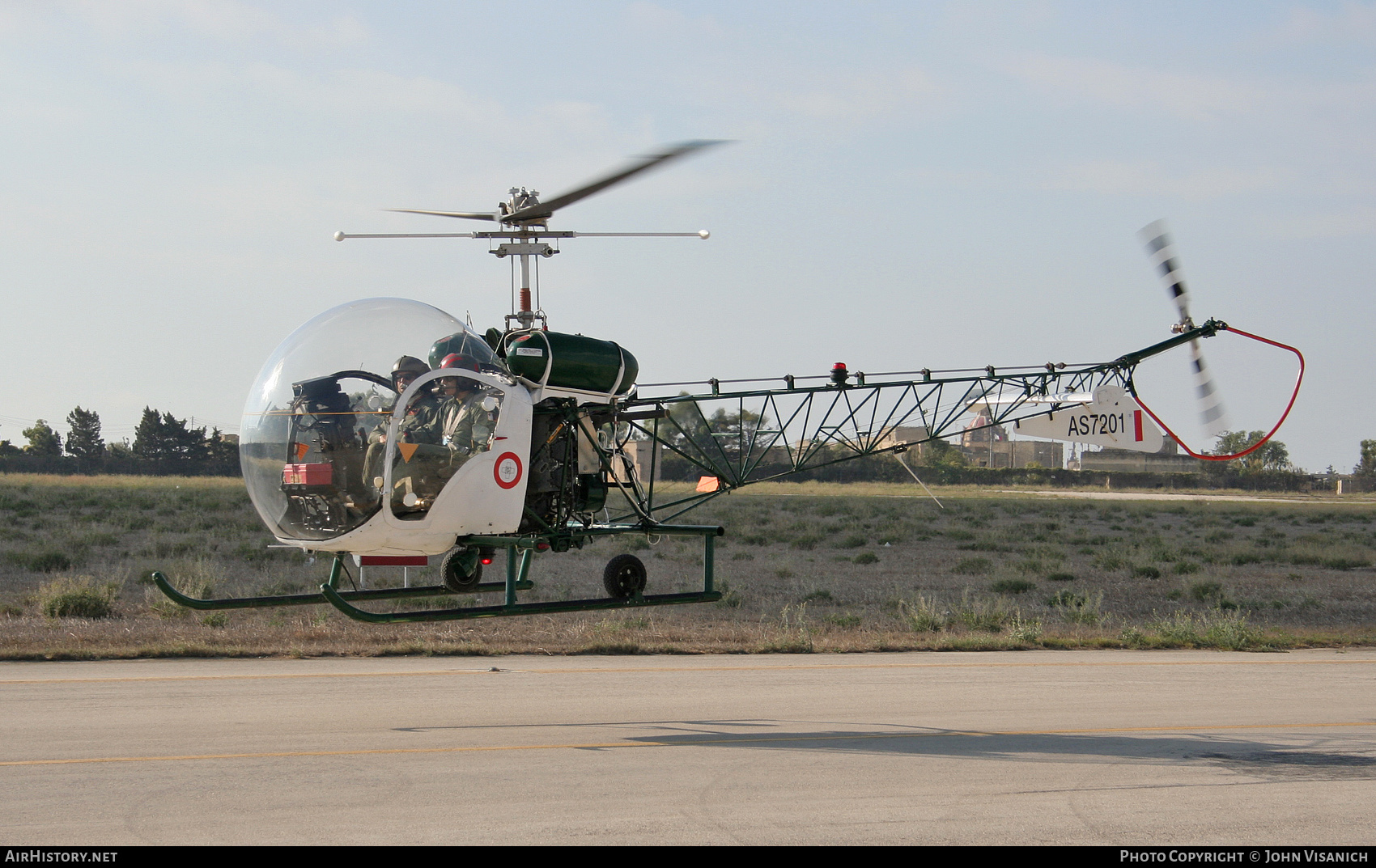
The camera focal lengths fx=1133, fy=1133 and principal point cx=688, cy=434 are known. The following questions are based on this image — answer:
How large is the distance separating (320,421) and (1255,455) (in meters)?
116

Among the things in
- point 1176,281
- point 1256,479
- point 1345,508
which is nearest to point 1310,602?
point 1176,281

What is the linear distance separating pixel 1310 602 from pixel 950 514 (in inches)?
1021

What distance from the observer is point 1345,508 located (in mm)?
65500

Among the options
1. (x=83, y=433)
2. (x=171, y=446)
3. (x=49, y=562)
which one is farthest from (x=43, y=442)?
(x=49, y=562)

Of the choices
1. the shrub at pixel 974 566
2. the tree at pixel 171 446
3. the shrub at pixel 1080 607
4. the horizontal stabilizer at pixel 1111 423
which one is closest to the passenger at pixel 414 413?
the horizontal stabilizer at pixel 1111 423

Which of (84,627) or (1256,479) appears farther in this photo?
(1256,479)

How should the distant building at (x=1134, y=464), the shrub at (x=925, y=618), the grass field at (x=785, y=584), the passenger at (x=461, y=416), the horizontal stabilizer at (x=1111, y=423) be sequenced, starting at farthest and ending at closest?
the distant building at (x=1134, y=464) → the shrub at (x=925, y=618) → the grass field at (x=785, y=584) → the horizontal stabilizer at (x=1111, y=423) → the passenger at (x=461, y=416)

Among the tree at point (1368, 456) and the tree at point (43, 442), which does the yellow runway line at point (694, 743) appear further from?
the tree at point (1368, 456)

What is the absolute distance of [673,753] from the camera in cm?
980

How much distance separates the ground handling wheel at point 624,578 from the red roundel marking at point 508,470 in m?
1.63

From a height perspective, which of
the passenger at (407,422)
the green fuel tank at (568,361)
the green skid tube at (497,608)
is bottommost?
the green skid tube at (497,608)

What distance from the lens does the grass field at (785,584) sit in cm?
1709

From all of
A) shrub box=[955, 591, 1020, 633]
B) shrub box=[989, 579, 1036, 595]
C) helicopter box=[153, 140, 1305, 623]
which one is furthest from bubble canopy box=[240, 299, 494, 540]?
shrub box=[989, 579, 1036, 595]

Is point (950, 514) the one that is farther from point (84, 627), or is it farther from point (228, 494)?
point (84, 627)
